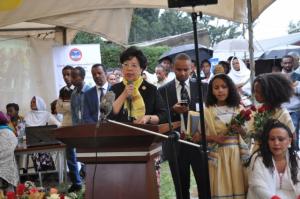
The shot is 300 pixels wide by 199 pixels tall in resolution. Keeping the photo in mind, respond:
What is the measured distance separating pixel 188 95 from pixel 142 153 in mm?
1856

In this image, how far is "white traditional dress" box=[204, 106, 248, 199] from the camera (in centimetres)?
370

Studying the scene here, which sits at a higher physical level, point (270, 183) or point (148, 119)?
point (148, 119)

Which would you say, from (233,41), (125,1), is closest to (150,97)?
(125,1)

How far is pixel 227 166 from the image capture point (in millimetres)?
3699

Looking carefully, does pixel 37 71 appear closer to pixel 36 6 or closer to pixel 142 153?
pixel 36 6

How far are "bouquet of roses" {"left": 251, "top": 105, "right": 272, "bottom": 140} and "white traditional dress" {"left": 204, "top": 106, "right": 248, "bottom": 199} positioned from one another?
0.15 m

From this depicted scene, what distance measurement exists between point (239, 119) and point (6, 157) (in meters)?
3.37

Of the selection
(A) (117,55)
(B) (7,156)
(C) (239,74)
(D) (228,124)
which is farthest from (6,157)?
(A) (117,55)

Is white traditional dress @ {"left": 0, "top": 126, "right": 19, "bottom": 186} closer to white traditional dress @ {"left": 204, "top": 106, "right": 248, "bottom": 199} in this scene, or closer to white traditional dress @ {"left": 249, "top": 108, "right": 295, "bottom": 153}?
white traditional dress @ {"left": 204, "top": 106, "right": 248, "bottom": 199}

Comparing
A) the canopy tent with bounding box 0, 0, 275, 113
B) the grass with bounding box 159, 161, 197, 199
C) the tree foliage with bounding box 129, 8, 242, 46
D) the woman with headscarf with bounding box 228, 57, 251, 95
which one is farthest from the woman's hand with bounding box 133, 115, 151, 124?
the tree foliage with bounding box 129, 8, 242, 46

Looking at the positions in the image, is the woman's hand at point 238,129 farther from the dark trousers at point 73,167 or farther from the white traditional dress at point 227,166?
the dark trousers at point 73,167

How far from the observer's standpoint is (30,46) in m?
8.53

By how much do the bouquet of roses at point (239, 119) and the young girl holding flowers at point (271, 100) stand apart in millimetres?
126

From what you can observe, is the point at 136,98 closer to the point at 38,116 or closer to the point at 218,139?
the point at 218,139
